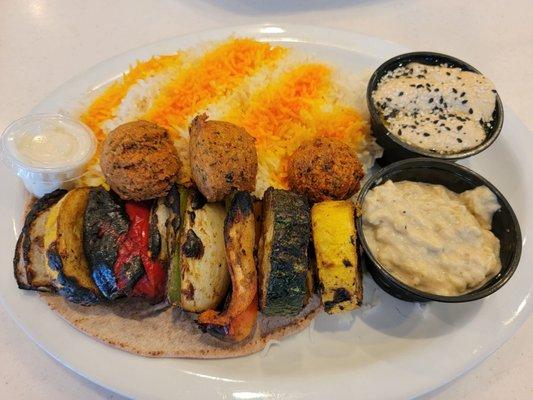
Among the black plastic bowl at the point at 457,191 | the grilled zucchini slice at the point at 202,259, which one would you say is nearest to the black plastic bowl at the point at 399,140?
the black plastic bowl at the point at 457,191

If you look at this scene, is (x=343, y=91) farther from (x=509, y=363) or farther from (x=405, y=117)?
(x=509, y=363)

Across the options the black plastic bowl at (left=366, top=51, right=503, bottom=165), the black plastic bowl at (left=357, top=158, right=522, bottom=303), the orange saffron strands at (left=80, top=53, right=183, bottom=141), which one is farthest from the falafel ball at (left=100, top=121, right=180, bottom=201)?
the black plastic bowl at (left=366, top=51, right=503, bottom=165)

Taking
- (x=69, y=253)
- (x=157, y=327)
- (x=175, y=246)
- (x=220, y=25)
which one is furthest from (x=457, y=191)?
(x=220, y=25)

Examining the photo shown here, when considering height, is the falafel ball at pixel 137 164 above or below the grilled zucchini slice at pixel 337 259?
above

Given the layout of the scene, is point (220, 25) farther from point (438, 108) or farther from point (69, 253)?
point (69, 253)

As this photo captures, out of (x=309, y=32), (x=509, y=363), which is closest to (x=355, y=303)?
(x=509, y=363)

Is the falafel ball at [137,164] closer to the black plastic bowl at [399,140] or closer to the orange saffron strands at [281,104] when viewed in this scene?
the orange saffron strands at [281,104]

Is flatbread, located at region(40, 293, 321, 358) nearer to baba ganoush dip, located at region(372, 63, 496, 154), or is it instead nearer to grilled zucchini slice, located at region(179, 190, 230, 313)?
grilled zucchini slice, located at region(179, 190, 230, 313)

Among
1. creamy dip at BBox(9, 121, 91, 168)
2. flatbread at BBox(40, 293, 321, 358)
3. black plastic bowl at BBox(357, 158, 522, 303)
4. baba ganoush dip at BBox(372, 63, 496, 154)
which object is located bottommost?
flatbread at BBox(40, 293, 321, 358)
